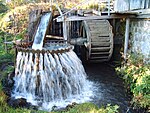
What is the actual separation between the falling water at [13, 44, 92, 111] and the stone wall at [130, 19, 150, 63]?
8.73 feet

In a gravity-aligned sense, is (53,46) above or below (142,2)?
below

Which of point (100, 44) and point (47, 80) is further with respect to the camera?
point (100, 44)

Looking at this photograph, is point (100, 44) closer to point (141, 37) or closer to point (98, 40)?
point (98, 40)

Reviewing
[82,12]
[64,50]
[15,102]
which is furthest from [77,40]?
[15,102]

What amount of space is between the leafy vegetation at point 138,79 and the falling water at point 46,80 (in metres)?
1.44

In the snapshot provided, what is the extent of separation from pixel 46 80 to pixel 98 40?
13.3 ft

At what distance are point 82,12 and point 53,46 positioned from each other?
2.94 m

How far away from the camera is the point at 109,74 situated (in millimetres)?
9742

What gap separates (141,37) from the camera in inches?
348

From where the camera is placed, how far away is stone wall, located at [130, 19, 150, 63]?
8398 mm

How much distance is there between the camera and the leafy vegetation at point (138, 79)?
6.59 meters

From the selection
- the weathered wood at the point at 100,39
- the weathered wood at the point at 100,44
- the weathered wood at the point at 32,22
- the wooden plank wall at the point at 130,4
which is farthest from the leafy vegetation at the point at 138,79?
the weathered wood at the point at 32,22

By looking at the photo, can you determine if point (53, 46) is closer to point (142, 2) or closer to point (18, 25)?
point (18, 25)

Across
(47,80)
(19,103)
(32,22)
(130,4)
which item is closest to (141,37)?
(130,4)
